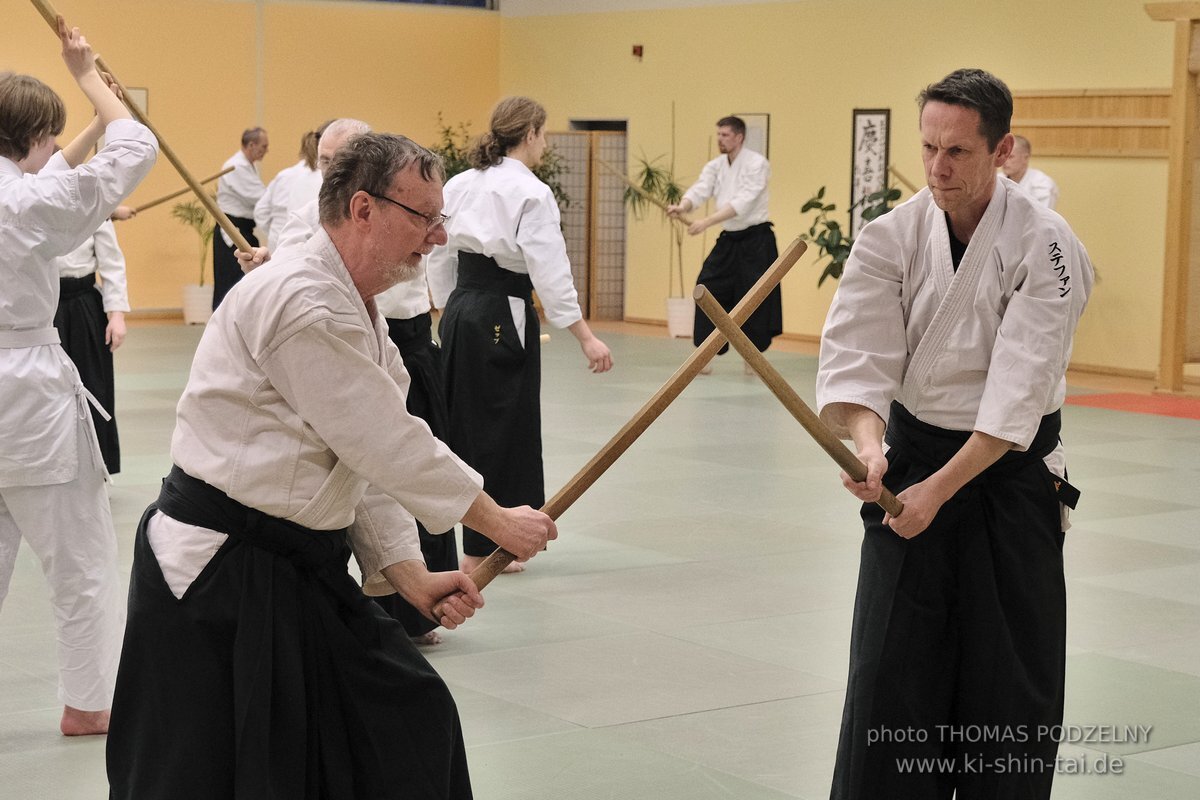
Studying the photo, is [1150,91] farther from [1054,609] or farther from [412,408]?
[1054,609]

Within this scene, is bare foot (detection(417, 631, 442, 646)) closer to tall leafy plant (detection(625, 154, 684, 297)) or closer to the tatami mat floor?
the tatami mat floor

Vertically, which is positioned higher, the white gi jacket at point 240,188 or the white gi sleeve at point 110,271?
the white gi jacket at point 240,188

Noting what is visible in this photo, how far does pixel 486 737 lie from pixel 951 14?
9787 millimetres

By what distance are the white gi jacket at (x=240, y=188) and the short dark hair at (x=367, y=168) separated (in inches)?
399

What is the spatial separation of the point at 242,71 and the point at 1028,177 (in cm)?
786

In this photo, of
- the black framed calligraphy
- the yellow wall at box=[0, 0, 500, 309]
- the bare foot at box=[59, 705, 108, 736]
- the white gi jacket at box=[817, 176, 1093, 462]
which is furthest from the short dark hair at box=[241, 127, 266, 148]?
the white gi jacket at box=[817, 176, 1093, 462]

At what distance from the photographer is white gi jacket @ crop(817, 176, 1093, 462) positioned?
8.96 ft

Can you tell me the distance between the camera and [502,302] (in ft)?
17.9

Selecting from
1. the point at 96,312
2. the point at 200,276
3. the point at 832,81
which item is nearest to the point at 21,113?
the point at 96,312

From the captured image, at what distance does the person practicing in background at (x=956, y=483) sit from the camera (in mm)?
2768

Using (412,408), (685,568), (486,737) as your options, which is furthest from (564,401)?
(486,737)

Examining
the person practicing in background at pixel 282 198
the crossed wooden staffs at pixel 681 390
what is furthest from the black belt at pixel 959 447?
the person practicing in background at pixel 282 198

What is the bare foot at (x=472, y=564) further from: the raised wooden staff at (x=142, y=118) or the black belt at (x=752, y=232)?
the black belt at (x=752, y=232)

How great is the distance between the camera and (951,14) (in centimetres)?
1235
